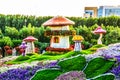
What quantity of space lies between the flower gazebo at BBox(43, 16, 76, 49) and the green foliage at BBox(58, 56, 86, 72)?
1368 centimetres

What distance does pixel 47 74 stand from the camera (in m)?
10.2

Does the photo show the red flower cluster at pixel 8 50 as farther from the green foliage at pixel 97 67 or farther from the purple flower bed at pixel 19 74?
the green foliage at pixel 97 67

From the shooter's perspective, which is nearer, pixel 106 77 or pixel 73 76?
pixel 106 77

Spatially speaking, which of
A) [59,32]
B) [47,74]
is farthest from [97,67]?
[59,32]

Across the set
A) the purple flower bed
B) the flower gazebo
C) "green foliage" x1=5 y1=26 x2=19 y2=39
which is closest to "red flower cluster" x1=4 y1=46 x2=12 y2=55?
"green foliage" x1=5 y1=26 x2=19 y2=39

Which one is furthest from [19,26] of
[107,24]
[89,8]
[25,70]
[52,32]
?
[25,70]

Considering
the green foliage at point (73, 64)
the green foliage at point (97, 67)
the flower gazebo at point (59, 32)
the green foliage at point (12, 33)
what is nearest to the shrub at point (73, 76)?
the green foliage at point (97, 67)

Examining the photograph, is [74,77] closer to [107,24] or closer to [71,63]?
[71,63]

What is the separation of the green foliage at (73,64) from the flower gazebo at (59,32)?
1368 centimetres

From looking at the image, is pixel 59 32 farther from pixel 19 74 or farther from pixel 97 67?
pixel 97 67

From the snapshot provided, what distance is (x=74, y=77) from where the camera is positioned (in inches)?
367

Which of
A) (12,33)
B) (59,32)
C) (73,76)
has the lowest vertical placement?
(12,33)

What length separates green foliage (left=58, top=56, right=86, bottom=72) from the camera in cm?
1047

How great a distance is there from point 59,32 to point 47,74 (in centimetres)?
1462
